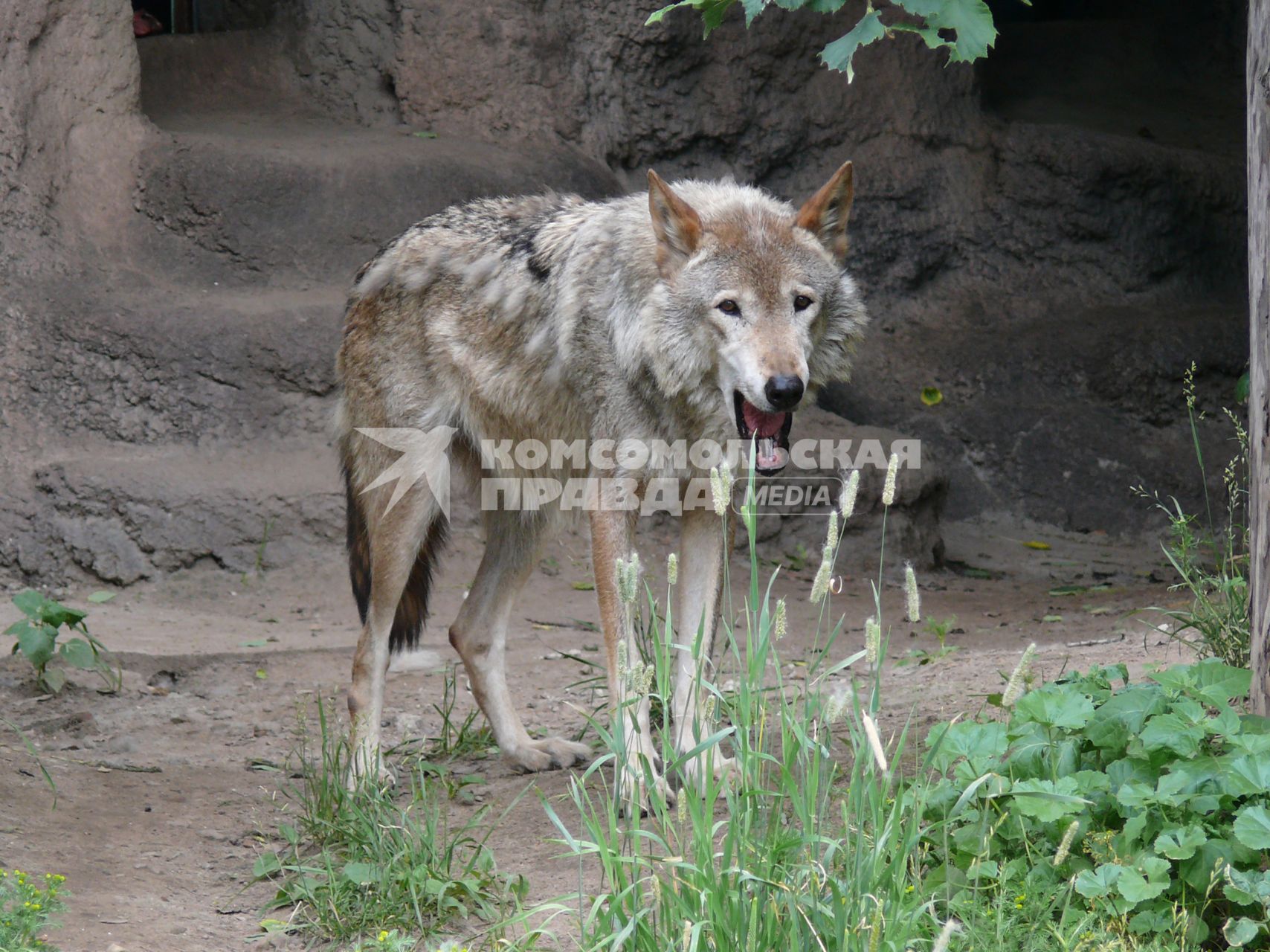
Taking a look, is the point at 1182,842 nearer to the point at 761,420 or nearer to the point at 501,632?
the point at 761,420

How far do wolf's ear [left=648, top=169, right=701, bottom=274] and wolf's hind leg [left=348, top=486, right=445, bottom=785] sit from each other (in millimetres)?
1200

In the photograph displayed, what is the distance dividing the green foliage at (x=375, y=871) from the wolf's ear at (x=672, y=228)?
5.42 feet

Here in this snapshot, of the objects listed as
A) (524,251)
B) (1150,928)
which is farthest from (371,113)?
(1150,928)

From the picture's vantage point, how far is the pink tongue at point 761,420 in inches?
147

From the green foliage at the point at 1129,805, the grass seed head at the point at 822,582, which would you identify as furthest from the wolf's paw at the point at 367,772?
the grass seed head at the point at 822,582

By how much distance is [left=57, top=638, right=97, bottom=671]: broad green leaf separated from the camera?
4926 millimetres

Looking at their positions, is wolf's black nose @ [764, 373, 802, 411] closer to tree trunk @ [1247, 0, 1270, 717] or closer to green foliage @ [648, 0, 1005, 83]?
green foliage @ [648, 0, 1005, 83]

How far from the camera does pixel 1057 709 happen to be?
2.91 m

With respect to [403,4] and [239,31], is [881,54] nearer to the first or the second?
[403,4]

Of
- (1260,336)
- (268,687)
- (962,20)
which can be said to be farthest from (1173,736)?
(268,687)

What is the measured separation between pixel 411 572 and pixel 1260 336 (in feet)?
9.10

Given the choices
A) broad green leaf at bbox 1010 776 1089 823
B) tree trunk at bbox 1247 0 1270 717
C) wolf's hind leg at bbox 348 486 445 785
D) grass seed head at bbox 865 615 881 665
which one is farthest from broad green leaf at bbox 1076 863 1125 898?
wolf's hind leg at bbox 348 486 445 785

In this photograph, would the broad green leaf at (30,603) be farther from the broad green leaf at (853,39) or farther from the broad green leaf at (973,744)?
the broad green leaf at (853,39)

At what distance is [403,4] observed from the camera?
8516 mm
